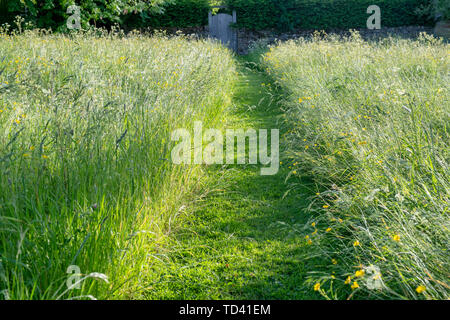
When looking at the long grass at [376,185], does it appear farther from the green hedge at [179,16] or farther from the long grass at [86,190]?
the green hedge at [179,16]

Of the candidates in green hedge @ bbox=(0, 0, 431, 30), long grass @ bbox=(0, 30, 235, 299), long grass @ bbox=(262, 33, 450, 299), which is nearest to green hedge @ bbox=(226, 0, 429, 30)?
green hedge @ bbox=(0, 0, 431, 30)

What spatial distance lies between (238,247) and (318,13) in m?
19.8

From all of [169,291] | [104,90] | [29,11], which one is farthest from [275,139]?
[29,11]

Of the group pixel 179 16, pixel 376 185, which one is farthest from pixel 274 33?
pixel 376 185

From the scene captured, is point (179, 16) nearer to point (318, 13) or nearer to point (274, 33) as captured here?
point (274, 33)

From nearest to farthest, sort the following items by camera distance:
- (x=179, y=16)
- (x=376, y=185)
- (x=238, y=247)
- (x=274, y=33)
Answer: (x=376, y=185) → (x=238, y=247) → (x=179, y=16) → (x=274, y=33)

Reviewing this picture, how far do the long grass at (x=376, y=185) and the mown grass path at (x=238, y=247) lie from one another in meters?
0.18

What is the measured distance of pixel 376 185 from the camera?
278 cm

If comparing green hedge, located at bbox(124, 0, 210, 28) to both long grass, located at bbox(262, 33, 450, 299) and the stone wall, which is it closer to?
the stone wall

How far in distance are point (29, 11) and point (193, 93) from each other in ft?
43.2

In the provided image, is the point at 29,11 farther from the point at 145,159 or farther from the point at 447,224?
the point at 447,224

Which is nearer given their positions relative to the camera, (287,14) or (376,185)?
(376,185)

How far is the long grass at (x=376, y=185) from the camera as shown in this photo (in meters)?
2.12

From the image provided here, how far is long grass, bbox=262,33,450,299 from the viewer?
2.12m
